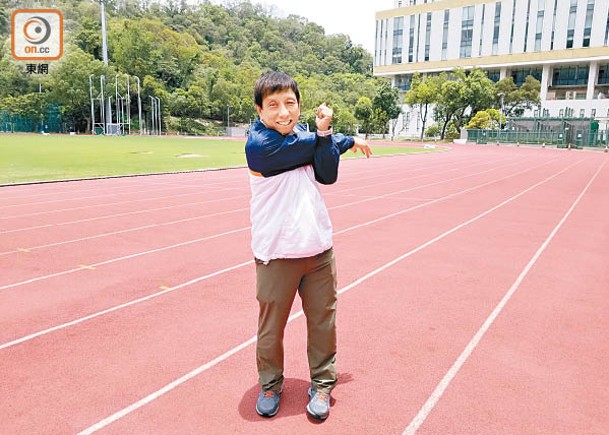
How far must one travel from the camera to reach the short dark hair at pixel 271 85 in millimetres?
2541

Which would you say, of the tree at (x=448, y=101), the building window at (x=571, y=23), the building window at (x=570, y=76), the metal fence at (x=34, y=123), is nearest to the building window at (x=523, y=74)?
the building window at (x=570, y=76)

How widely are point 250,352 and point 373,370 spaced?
2.83ft

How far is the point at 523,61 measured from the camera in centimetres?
6234

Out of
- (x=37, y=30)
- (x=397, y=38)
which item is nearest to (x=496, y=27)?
(x=397, y=38)

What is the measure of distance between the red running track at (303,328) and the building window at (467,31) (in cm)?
6548

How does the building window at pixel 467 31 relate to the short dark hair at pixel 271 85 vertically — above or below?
above

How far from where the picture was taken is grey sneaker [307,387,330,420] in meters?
2.69

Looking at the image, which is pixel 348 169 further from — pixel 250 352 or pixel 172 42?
pixel 172 42

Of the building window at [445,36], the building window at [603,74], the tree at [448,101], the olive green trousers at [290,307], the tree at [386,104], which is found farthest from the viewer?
the building window at [445,36]

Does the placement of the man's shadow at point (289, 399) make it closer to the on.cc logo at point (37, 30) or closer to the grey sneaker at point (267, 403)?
the grey sneaker at point (267, 403)

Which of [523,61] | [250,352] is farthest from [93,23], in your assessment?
[250,352]

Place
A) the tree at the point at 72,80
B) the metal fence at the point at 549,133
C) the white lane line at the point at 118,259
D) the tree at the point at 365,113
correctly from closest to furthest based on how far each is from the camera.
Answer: the white lane line at the point at 118,259 → the metal fence at the point at 549,133 → the tree at the point at 365,113 → the tree at the point at 72,80

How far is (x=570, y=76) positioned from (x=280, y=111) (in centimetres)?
6967

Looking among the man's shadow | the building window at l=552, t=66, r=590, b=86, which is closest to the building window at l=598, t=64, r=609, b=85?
the building window at l=552, t=66, r=590, b=86
